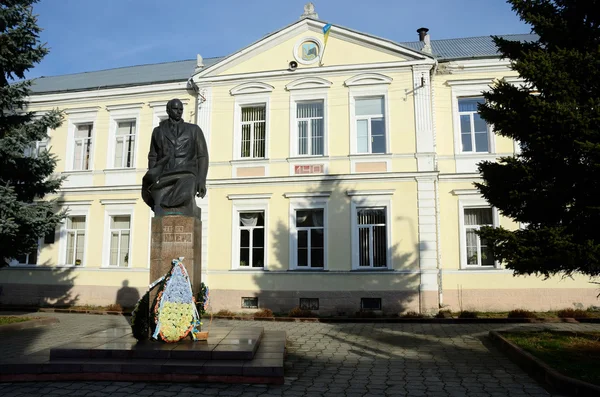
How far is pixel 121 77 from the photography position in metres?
20.2

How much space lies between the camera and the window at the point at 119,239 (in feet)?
55.5

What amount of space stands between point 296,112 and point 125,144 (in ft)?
22.2

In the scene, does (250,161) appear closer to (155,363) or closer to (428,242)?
(428,242)

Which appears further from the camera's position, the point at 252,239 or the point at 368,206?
the point at 252,239

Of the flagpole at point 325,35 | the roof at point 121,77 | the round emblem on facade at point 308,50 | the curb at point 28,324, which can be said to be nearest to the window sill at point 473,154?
the flagpole at point 325,35

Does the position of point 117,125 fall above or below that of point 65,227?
above

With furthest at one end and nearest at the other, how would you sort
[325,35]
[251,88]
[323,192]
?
[251,88] < [325,35] < [323,192]

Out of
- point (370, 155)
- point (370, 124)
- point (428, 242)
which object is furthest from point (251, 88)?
point (428, 242)

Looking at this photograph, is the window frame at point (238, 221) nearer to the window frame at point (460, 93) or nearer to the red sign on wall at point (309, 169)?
the red sign on wall at point (309, 169)

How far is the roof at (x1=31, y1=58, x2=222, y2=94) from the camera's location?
18.1 m

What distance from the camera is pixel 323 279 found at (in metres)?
14.6

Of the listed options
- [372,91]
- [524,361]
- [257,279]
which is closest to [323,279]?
[257,279]

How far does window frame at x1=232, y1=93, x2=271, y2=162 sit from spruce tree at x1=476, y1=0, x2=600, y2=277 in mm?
8719

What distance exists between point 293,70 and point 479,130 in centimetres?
647
